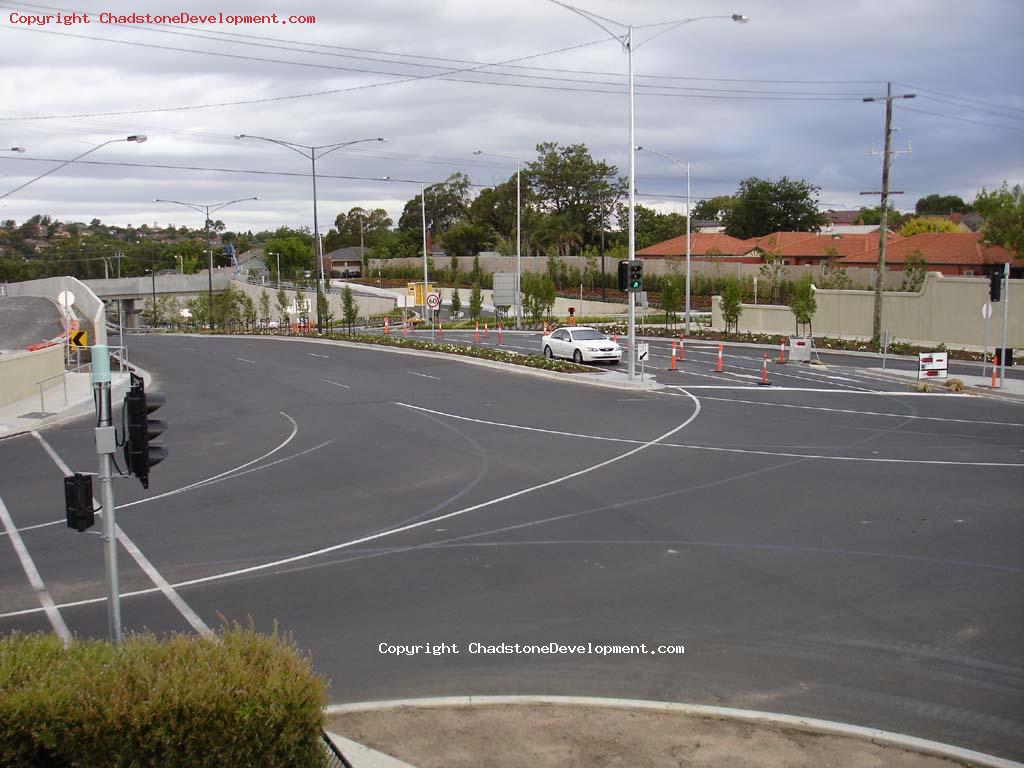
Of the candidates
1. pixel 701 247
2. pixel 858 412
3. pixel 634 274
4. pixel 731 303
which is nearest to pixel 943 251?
pixel 701 247

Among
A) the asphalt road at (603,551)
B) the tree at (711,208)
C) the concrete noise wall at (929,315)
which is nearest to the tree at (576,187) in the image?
the tree at (711,208)

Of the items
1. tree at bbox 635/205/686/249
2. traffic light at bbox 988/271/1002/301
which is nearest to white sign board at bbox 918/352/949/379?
traffic light at bbox 988/271/1002/301

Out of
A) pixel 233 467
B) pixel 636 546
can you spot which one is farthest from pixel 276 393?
pixel 636 546

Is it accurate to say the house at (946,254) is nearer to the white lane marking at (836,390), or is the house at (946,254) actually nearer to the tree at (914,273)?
the tree at (914,273)

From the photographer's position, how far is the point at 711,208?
148m

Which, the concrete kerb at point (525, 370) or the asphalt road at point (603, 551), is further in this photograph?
the concrete kerb at point (525, 370)

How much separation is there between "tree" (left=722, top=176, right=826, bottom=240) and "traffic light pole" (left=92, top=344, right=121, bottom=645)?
11012cm

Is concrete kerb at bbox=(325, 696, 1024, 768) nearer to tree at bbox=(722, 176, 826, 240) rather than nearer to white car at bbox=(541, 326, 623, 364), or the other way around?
white car at bbox=(541, 326, 623, 364)

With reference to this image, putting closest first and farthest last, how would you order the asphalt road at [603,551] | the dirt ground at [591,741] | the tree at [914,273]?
the dirt ground at [591,741] → the asphalt road at [603,551] → the tree at [914,273]

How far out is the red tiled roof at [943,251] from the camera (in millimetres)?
65188

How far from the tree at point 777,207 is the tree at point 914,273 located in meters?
46.6

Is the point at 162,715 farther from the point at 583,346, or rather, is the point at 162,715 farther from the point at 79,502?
the point at 583,346

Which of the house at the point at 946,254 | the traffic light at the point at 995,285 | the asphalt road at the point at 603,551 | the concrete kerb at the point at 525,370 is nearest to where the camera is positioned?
the asphalt road at the point at 603,551

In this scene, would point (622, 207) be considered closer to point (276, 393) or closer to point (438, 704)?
point (276, 393)
